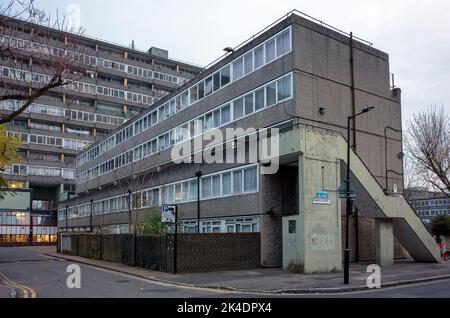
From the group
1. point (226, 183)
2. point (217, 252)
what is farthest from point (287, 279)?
point (226, 183)

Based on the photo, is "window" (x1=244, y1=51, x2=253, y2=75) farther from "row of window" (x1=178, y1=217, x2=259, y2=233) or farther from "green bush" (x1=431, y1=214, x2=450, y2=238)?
"green bush" (x1=431, y1=214, x2=450, y2=238)

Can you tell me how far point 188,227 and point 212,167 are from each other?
558cm

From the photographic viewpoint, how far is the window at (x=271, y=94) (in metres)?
27.9

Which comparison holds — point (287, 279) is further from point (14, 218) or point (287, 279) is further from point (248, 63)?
point (14, 218)

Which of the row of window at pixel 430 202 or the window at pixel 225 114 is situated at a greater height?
the window at pixel 225 114

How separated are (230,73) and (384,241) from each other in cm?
1405

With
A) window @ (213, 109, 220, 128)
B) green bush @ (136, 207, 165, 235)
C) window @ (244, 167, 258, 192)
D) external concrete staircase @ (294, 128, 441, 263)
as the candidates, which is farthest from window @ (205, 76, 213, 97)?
external concrete staircase @ (294, 128, 441, 263)

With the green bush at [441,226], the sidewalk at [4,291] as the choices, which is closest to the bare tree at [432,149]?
the green bush at [441,226]

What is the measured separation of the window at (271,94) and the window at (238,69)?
3219 mm

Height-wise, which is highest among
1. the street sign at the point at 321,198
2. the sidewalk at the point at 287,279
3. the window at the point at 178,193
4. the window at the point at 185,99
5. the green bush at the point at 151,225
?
the window at the point at 185,99

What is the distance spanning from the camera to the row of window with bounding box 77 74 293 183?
90.8 feet

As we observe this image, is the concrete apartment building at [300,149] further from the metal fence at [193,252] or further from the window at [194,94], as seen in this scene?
the metal fence at [193,252]
